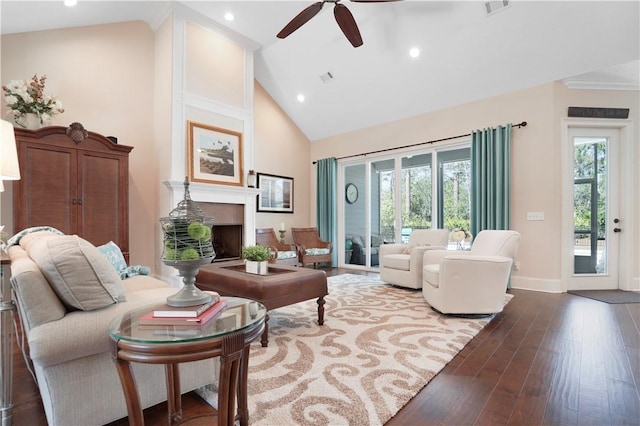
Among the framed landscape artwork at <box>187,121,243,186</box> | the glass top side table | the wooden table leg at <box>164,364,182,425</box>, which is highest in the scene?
the framed landscape artwork at <box>187,121,243,186</box>

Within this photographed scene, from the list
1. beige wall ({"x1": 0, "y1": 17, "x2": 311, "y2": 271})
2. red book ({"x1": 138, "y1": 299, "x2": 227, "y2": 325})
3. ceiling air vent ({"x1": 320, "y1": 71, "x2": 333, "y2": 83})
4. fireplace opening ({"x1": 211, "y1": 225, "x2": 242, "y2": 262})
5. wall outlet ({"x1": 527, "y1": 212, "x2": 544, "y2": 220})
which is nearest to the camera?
red book ({"x1": 138, "y1": 299, "x2": 227, "y2": 325})

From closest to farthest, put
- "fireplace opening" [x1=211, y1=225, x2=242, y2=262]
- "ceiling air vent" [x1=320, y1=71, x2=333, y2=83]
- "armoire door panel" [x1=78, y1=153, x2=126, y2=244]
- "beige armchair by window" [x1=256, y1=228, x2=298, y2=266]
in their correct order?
"armoire door panel" [x1=78, y1=153, x2=126, y2=244], "fireplace opening" [x1=211, y1=225, x2=242, y2=262], "ceiling air vent" [x1=320, y1=71, x2=333, y2=83], "beige armchair by window" [x1=256, y1=228, x2=298, y2=266]

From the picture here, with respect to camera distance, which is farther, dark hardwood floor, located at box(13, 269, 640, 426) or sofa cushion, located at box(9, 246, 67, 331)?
dark hardwood floor, located at box(13, 269, 640, 426)

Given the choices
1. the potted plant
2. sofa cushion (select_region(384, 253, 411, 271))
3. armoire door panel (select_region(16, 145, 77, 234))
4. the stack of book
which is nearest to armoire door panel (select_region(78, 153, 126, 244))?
armoire door panel (select_region(16, 145, 77, 234))

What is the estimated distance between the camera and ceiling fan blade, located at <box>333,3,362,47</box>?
10.3ft

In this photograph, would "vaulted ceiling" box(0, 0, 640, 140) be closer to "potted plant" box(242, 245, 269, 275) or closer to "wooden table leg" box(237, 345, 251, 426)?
"potted plant" box(242, 245, 269, 275)

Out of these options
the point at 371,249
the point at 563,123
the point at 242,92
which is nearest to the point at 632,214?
the point at 563,123

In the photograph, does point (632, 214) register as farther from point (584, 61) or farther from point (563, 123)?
point (584, 61)

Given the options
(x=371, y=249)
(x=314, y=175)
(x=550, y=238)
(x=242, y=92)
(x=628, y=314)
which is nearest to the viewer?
(x=628, y=314)

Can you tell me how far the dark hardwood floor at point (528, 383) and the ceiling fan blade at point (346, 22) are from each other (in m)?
3.23

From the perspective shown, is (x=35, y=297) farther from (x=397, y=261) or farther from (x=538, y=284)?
(x=538, y=284)

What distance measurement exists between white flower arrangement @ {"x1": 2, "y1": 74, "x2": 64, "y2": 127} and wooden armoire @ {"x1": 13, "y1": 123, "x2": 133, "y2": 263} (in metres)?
0.30

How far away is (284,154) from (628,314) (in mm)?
5711

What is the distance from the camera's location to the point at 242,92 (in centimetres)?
523
